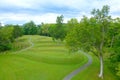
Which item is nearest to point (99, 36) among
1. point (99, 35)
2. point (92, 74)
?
point (99, 35)

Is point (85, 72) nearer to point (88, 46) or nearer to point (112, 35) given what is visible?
point (88, 46)

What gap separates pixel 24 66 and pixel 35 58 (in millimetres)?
9459

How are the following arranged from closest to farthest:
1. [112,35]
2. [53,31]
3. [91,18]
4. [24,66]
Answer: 1. [91,18]
2. [112,35]
3. [24,66]
4. [53,31]

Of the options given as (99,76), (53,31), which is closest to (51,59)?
(99,76)

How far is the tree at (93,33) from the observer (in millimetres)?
39906

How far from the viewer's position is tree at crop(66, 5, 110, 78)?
39.9m

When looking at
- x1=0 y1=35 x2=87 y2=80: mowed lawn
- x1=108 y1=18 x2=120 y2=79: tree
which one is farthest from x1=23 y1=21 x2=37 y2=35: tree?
x1=108 y1=18 x2=120 y2=79: tree

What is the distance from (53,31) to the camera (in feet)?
316

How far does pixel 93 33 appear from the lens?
4066cm

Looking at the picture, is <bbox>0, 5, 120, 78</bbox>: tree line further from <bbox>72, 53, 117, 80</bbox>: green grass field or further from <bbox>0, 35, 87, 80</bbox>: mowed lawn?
<bbox>0, 35, 87, 80</bbox>: mowed lawn

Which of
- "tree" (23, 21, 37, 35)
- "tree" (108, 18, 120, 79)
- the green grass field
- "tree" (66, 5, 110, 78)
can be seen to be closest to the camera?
"tree" (66, 5, 110, 78)

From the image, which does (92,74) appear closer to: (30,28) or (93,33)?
(93,33)

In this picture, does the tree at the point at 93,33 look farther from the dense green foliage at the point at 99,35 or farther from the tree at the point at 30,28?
the tree at the point at 30,28

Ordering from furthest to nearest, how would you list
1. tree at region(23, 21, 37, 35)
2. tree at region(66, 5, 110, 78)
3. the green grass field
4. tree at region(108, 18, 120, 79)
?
tree at region(23, 21, 37, 35)
the green grass field
tree at region(108, 18, 120, 79)
tree at region(66, 5, 110, 78)
